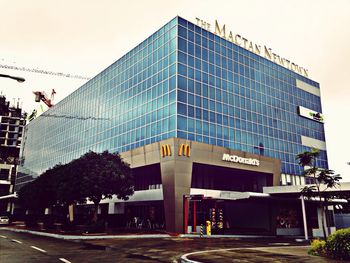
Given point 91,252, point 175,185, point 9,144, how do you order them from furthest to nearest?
point 9,144, point 175,185, point 91,252

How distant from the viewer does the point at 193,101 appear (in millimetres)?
49500

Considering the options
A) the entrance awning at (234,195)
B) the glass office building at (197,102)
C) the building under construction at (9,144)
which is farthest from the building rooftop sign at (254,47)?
the building under construction at (9,144)

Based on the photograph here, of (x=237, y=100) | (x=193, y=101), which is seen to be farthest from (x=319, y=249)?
(x=237, y=100)

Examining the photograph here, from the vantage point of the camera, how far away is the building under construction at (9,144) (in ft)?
456

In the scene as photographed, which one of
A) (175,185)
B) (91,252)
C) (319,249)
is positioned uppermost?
(175,185)

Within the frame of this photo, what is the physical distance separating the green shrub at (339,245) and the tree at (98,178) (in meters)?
28.3

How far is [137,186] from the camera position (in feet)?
202

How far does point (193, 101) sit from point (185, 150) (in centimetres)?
842

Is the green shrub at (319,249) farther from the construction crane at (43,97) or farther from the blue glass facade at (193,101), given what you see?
the construction crane at (43,97)

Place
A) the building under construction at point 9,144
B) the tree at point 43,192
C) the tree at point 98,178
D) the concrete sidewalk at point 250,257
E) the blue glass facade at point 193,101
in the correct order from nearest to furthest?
the concrete sidewalk at point 250,257
the tree at point 98,178
the blue glass facade at point 193,101
the tree at point 43,192
the building under construction at point 9,144

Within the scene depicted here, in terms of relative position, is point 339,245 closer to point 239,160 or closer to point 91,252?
point 91,252

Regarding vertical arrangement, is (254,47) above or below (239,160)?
above

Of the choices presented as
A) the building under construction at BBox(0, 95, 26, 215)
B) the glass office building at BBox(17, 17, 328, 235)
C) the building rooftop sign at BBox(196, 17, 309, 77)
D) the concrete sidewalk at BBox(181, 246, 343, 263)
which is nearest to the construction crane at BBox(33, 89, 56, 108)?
the building under construction at BBox(0, 95, 26, 215)

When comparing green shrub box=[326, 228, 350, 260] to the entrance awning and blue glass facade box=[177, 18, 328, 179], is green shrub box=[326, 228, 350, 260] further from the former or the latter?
blue glass facade box=[177, 18, 328, 179]
